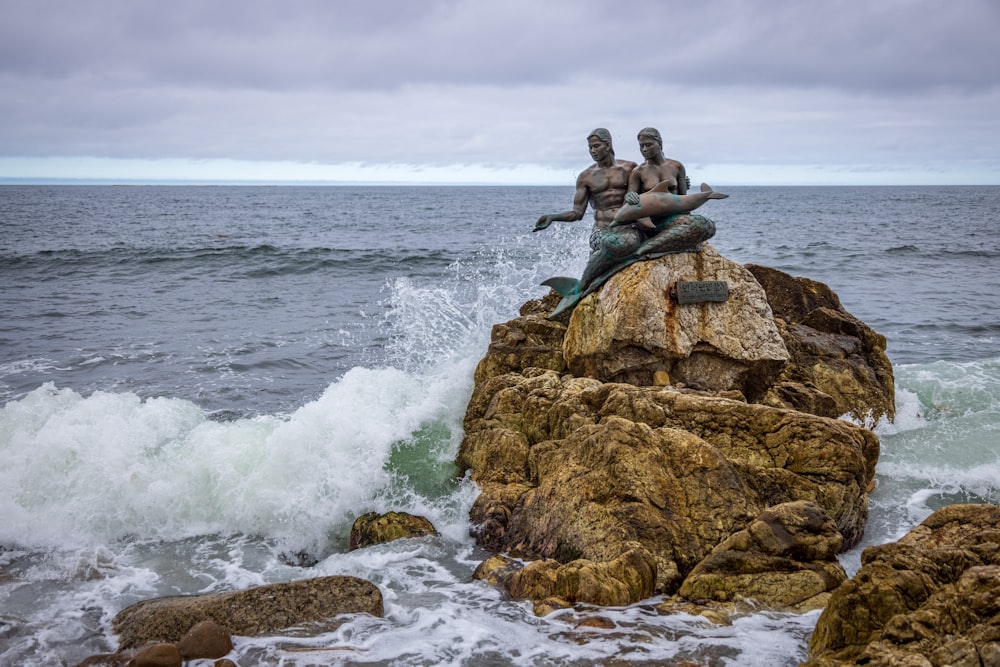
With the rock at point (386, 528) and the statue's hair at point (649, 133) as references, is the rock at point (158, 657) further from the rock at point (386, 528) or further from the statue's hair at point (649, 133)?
the statue's hair at point (649, 133)

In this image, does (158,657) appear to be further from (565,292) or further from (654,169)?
(654,169)

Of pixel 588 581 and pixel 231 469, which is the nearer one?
pixel 588 581

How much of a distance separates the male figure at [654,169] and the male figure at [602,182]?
0.76 feet

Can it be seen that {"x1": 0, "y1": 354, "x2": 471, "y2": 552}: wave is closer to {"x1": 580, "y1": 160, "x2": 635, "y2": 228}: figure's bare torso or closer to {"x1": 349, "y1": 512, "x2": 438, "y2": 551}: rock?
{"x1": 349, "y1": 512, "x2": 438, "y2": 551}: rock

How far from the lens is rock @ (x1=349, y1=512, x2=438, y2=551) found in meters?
6.70

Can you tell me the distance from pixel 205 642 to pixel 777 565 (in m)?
3.58

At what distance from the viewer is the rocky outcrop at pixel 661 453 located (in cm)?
541

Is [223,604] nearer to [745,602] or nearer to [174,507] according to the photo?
[174,507]

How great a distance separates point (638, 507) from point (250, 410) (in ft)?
21.3

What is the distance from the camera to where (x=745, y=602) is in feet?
16.9

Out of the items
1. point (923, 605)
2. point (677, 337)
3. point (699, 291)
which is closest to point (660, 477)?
point (677, 337)

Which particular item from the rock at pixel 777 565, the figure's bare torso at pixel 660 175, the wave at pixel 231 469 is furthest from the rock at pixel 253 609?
the figure's bare torso at pixel 660 175

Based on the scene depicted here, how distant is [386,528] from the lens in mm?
6738

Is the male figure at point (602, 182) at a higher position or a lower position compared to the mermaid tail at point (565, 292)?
higher
